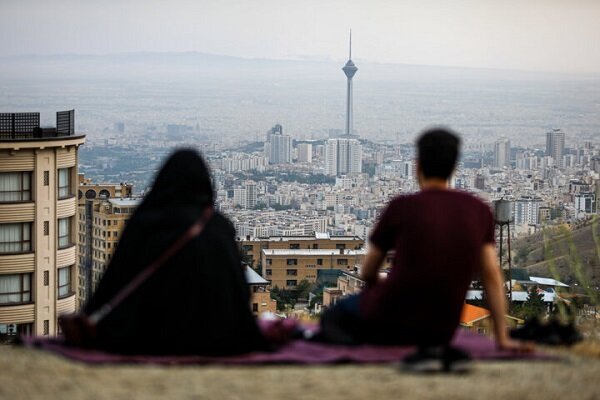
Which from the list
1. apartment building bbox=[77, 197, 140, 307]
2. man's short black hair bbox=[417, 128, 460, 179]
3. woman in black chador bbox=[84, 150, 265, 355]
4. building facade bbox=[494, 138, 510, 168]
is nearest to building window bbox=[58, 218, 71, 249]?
woman in black chador bbox=[84, 150, 265, 355]

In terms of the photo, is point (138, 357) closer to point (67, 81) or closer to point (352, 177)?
point (352, 177)

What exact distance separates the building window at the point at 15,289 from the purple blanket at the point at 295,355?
11.1m

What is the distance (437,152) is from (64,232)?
12.3m

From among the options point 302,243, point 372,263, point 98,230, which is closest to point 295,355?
point 372,263

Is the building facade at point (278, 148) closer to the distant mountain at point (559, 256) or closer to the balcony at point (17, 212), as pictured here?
the distant mountain at point (559, 256)

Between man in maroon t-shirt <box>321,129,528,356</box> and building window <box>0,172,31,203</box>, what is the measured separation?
1122 cm

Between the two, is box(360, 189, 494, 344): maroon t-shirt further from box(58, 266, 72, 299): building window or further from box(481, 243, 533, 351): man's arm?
box(58, 266, 72, 299): building window

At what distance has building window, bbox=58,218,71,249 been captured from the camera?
1665 cm

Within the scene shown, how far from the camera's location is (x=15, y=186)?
15.9 m

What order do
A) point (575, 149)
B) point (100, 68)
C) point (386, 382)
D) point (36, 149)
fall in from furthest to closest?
point (100, 68)
point (575, 149)
point (36, 149)
point (386, 382)

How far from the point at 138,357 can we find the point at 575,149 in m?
98.1

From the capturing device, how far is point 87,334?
491cm

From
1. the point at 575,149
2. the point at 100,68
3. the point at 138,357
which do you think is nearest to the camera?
the point at 138,357

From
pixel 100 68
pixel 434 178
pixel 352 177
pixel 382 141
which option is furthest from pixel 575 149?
pixel 434 178
